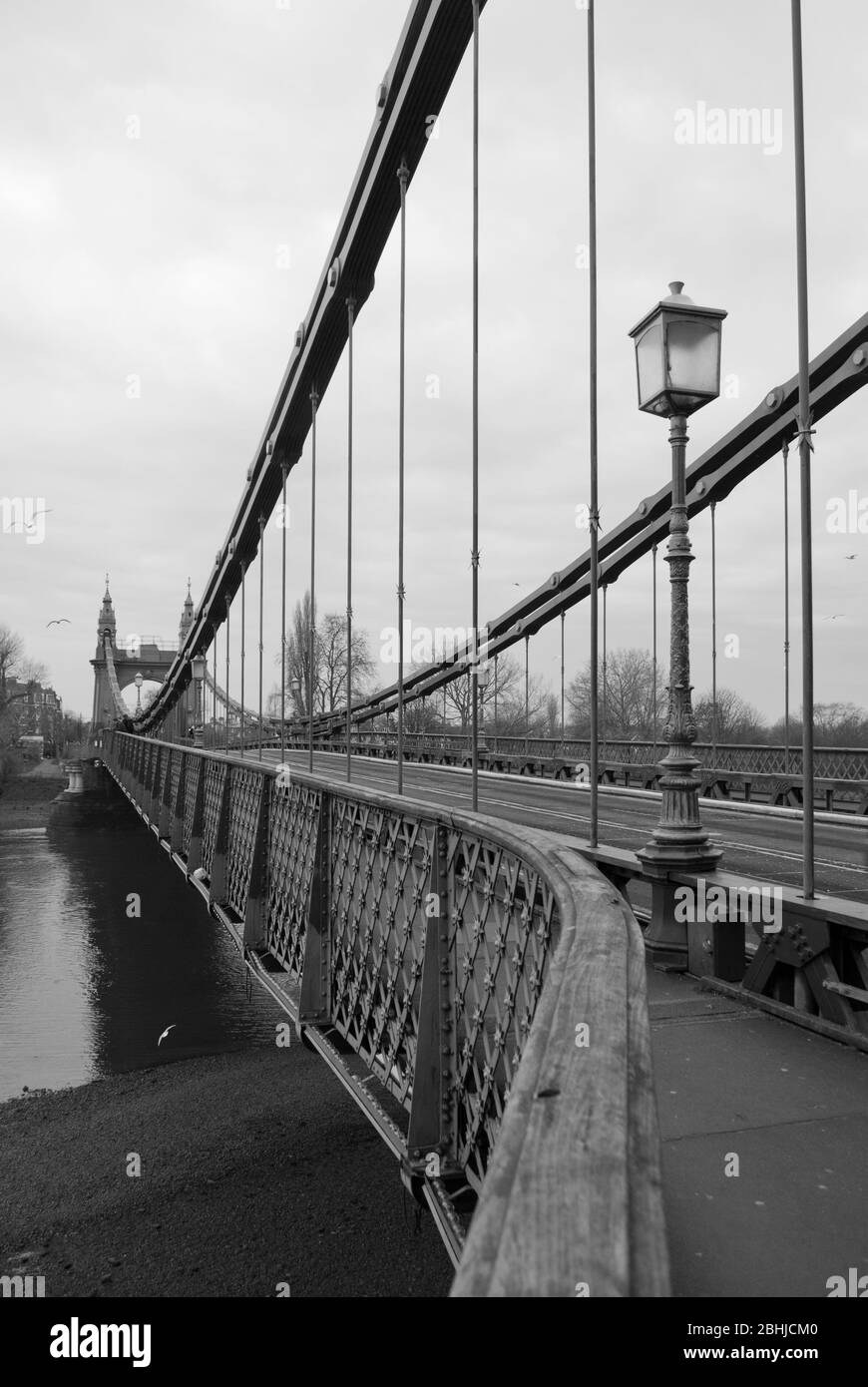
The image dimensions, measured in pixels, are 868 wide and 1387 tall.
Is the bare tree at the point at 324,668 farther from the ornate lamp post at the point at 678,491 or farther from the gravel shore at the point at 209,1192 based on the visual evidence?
the ornate lamp post at the point at 678,491

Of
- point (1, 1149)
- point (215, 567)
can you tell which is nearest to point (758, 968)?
point (1, 1149)

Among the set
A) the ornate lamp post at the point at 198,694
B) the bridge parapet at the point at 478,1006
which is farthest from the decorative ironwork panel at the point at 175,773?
the ornate lamp post at the point at 198,694

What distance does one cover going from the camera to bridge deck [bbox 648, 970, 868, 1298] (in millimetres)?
2057

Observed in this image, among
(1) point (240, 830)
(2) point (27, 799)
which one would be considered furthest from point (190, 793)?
(2) point (27, 799)

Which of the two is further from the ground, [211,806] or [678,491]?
[678,491]

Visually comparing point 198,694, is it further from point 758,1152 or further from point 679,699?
point 758,1152

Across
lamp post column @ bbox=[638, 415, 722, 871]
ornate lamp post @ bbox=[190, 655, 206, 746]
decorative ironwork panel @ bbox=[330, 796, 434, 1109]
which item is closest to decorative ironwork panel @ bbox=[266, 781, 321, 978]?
decorative ironwork panel @ bbox=[330, 796, 434, 1109]

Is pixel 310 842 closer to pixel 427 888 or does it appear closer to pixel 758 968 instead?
pixel 427 888

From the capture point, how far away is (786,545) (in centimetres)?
1281

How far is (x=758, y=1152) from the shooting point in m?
2.61

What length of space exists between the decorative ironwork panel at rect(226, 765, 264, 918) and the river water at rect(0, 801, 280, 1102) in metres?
6.29

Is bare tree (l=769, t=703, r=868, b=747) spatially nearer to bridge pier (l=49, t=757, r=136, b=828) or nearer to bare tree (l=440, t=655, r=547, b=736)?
bare tree (l=440, t=655, r=547, b=736)

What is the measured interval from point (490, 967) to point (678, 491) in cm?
271

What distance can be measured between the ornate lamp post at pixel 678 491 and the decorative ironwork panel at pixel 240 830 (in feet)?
15.3
